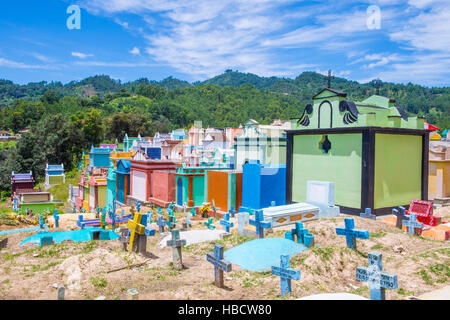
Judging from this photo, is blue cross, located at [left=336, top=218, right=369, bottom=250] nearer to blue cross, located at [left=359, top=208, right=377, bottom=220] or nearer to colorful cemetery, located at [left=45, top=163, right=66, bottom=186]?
blue cross, located at [left=359, top=208, right=377, bottom=220]

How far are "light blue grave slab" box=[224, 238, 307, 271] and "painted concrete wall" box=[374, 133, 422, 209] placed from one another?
6.30 meters

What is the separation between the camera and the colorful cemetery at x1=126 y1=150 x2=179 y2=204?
23.3 m

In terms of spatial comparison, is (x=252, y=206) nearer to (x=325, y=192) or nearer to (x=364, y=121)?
(x=325, y=192)

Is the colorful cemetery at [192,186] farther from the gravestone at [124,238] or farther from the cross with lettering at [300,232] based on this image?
the cross with lettering at [300,232]

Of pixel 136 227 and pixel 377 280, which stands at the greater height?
pixel 377 280

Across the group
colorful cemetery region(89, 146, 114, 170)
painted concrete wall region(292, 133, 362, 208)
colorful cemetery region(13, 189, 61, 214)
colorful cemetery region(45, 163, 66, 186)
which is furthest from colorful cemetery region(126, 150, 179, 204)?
colorful cemetery region(45, 163, 66, 186)

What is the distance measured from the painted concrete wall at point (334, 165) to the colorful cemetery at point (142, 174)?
9262mm

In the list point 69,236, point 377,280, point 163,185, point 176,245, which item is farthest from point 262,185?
point 377,280

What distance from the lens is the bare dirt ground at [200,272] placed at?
24.3 feet

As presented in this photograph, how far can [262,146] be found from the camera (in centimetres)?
2258

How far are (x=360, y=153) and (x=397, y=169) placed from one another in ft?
6.96

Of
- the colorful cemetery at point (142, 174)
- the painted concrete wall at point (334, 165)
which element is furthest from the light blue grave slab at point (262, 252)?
the colorful cemetery at point (142, 174)

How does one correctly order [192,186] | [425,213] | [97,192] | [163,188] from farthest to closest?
[97,192] → [163,188] → [192,186] → [425,213]

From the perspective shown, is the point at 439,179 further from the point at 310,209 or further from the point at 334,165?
the point at 310,209
